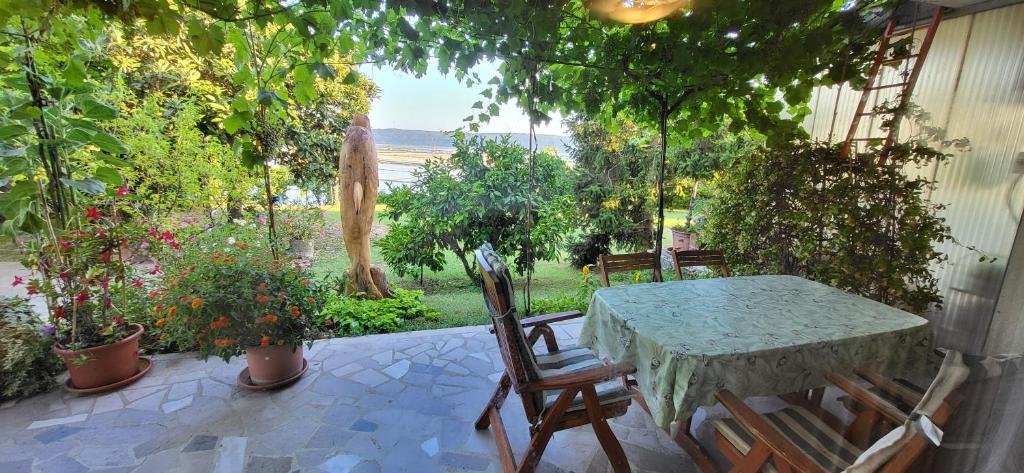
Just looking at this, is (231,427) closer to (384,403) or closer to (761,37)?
(384,403)

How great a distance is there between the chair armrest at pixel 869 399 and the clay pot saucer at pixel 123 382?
11.9ft

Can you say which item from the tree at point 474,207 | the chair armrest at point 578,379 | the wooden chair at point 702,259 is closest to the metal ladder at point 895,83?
the wooden chair at point 702,259

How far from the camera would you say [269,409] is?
2100 mm

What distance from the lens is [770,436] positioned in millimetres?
1165

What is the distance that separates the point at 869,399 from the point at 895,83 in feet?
7.84

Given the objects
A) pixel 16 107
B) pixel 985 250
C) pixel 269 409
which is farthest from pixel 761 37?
pixel 16 107

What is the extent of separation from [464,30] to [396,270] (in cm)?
332

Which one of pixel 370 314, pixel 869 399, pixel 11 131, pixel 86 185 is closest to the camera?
pixel 869 399

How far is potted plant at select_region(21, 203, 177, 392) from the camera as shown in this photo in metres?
2.12

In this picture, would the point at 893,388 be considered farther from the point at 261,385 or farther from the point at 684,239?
the point at 684,239

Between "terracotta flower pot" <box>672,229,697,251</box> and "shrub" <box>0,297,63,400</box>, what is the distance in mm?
6064

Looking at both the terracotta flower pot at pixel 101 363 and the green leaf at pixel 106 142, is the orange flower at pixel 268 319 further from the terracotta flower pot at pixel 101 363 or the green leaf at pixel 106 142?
the green leaf at pixel 106 142

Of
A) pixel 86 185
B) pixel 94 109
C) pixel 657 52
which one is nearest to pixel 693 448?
pixel 657 52

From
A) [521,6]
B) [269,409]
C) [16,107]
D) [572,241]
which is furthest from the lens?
[572,241]
